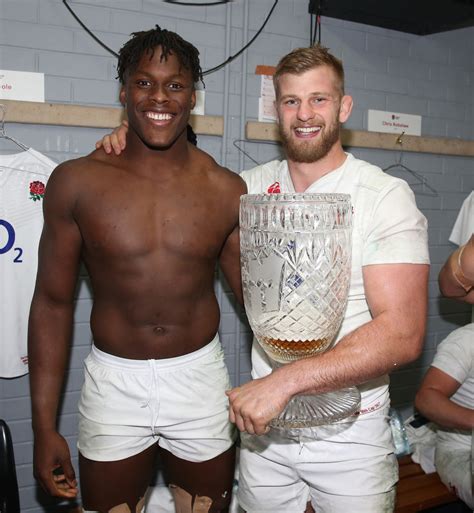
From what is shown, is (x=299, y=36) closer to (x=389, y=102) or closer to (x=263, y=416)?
(x=389, y=102)

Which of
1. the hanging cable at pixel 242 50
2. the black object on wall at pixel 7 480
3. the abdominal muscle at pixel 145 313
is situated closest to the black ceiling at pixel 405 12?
the hanging cable at pixel 242 50

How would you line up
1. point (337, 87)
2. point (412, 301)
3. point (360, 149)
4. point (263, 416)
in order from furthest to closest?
point (360, 149) → point (337, 87) → point (412, 301) → point (263, 416)

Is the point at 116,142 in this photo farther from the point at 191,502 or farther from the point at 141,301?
the point at 191,502

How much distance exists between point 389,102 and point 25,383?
2216 mm

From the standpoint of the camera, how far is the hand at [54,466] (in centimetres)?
151

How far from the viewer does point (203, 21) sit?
2412 mm

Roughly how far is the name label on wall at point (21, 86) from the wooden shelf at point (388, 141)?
35.5 inches

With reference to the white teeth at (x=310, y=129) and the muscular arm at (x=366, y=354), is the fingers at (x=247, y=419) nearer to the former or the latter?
the muscular arm at (x=366, y=354)

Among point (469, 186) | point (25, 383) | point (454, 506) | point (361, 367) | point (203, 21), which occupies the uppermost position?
point (203, 21)

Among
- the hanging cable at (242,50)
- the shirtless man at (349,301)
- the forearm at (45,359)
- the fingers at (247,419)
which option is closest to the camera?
the fingers at (247,419)

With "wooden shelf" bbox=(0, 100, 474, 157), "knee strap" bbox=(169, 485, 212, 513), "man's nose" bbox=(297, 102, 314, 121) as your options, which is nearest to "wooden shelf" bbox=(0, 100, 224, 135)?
"wooden shelf" bbox=(0, 100, 474, 157)

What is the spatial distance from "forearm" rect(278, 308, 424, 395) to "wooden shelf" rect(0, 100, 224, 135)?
1584 mm

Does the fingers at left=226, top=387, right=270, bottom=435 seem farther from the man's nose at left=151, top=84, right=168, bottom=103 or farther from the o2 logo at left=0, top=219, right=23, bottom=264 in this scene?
the o2 logo at left=0, top=219, right=23, bottom=264

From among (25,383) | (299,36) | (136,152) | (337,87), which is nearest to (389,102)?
(299,36)
